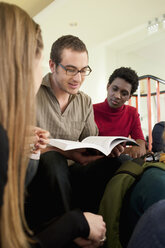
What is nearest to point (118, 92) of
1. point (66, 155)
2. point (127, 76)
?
point (127, 76)

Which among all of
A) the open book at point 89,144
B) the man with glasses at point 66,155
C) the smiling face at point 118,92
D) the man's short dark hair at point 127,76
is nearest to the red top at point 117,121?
the smiling face at point 118,92

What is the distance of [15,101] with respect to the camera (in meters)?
0.54

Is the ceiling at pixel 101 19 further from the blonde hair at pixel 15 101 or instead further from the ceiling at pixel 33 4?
the blonde hair at pixel 15 101

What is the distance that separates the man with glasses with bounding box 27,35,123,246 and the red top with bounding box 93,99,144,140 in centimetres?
37

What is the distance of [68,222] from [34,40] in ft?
1.53

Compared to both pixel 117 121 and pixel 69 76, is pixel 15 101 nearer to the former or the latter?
pixel 69 76

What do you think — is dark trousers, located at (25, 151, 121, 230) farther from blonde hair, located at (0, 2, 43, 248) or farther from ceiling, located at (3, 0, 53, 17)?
ceiling, located at (3, 0, 53, 17)

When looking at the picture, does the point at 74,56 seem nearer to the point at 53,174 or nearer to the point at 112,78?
the point at 112,78

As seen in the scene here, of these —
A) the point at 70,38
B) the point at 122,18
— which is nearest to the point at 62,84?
the point at 70,38

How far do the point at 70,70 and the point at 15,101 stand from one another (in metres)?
0.87

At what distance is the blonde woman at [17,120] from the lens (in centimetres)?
51

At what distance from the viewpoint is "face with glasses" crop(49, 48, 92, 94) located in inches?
53.4

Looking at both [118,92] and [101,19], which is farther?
[101,19]

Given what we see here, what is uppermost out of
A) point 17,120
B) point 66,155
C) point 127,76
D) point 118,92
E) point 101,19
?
point 101,19
